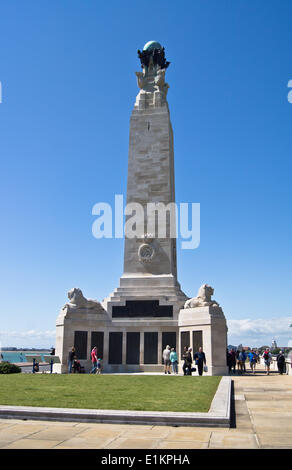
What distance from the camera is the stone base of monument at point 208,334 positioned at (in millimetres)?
29891

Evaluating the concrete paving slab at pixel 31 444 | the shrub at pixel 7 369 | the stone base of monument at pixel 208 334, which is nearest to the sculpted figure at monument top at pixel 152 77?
the stone base of monument at pixel 208 334

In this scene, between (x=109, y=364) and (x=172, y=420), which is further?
(x=109, y=364)

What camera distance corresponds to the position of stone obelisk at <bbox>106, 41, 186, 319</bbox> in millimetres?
35281

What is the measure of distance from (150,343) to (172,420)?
75.2ft

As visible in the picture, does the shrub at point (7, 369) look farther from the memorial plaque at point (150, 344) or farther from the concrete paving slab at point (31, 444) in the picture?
the concrete paving slab at point (31, 444)

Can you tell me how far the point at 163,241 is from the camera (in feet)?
121

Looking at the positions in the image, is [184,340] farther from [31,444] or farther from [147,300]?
[31,444]

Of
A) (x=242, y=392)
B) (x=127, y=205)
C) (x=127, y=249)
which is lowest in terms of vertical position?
(x=242, y=392)

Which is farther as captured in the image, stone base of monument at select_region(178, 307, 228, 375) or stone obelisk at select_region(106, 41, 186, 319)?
stone obelisk at select_region(106, 41, 186, 319)

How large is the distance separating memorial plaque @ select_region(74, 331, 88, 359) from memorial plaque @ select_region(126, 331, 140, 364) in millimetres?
3276

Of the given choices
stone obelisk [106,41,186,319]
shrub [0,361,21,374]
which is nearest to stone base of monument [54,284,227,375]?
stone obelisk [106,41,186,319]

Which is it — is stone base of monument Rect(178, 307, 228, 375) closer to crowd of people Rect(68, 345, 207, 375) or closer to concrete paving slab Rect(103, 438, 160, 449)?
crowd of people Rect(68, 345, 207, 375)
